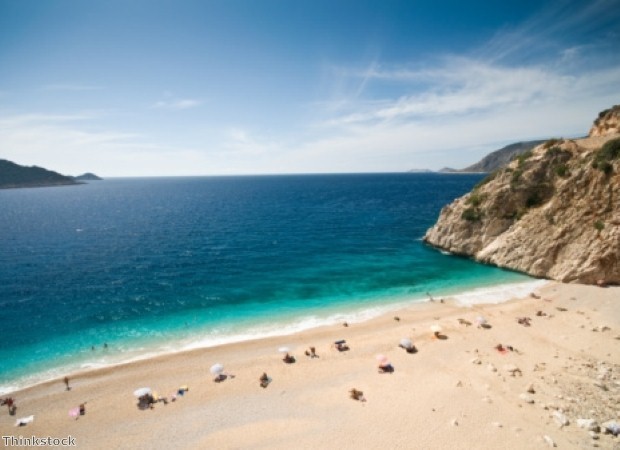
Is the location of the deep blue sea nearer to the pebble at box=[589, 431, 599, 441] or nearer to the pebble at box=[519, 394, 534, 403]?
the pebble at box=[519, 394, 534, 403]

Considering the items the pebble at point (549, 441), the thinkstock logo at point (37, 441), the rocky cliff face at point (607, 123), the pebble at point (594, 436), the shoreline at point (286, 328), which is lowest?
the thinkstock logo at point (37, 441)

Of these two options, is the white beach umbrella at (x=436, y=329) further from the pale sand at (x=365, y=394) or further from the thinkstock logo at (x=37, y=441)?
the thinkstock logo at (x=37, y=441)

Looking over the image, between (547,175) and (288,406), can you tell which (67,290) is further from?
(547,175)

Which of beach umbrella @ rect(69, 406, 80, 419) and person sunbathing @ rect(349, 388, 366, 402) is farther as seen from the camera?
person sunbathing @ rect(349, 388, 366, 402)

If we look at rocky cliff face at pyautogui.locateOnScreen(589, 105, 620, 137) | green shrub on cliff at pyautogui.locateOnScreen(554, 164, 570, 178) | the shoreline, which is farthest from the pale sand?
rocky cliff face at pyautogui.locateOnScreen(589, 105, 620, 137)

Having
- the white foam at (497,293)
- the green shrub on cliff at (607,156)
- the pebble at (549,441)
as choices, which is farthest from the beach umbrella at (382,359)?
the green shrub on cliff at (607,156)

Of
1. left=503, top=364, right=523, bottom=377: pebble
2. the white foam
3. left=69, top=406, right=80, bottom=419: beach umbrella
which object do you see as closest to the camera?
left=69, top=406, right=80, bottom=419: beach umbrella

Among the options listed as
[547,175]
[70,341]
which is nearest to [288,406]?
[70,341]

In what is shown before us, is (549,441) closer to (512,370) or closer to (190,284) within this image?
(512,370)
